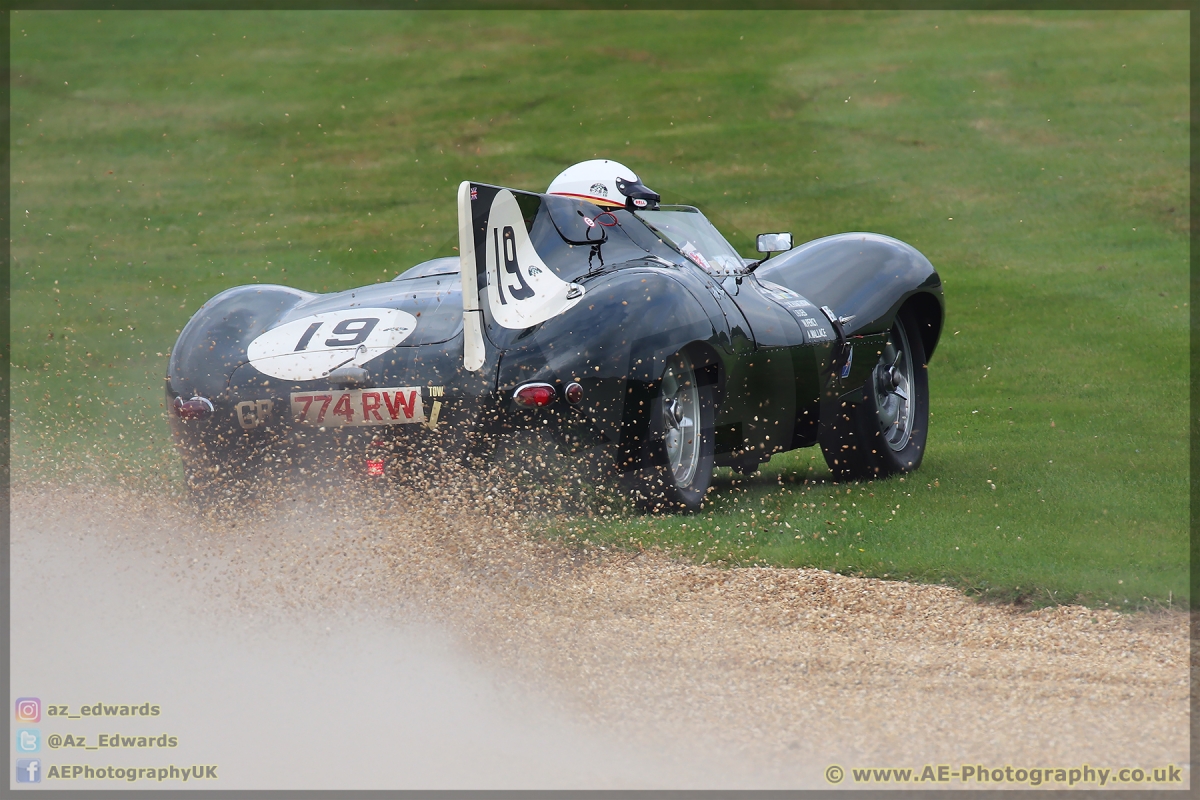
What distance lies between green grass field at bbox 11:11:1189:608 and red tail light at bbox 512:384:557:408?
2.15 feet

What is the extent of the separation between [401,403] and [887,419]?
3708 mm

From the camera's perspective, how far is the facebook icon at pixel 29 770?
14.9ft

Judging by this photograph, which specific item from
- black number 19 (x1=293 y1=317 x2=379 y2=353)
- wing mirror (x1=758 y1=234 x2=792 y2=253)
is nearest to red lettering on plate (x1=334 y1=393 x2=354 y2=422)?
black number 19 (x1=293 y1=317 x2=379 y2=353)

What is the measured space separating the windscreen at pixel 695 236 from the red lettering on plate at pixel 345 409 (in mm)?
2005

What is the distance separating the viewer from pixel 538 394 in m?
6.33

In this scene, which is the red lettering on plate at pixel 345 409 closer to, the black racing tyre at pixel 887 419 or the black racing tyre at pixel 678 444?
the black racing tyre at pixel 678 444

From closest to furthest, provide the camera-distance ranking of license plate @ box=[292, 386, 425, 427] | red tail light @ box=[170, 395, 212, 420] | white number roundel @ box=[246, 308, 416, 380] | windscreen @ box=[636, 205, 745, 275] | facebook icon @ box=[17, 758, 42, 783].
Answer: facebook icon @ box=[17, 758, 42, 783], license plate @ box=[292, 386, 425, 427], white number roundel @ box=[246, 308, 416, 380], red tail light @ box=[170, 395, 212, 420], windscreen @ box=[636, 205, 745, 275]

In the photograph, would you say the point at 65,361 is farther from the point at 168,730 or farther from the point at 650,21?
the point at 650,21

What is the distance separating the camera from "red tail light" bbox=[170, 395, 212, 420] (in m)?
6.69

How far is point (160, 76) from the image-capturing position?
94.7 feet

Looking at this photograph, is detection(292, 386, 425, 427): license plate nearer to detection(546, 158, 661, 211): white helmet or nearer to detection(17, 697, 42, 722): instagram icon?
detection(546, 158, 661, 211): white helmet

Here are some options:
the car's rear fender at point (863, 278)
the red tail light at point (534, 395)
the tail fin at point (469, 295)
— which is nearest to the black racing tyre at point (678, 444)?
the red tail light at point (534, 395)

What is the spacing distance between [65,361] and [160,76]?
16.5 meters

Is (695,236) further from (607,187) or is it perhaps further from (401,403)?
(401,403)
